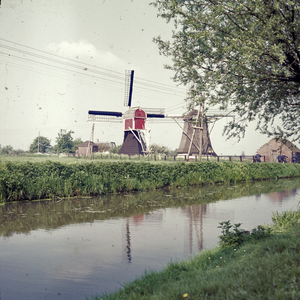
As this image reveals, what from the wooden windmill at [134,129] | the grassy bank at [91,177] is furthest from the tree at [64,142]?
the grassy bank at [91,177]

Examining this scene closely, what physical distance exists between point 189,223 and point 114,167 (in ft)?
27.7

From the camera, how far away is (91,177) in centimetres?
1622

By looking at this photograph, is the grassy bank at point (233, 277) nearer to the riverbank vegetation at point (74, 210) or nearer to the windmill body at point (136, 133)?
the riverbank vegetation at point (74, 210)

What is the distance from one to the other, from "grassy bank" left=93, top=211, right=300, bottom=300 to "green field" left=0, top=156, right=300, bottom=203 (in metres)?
10.3

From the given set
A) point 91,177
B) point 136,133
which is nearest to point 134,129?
point 136,133

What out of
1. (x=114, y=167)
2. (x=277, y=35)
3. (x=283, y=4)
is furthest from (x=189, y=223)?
(x=114, y=167)

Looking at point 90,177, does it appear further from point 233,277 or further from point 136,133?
point 136,133

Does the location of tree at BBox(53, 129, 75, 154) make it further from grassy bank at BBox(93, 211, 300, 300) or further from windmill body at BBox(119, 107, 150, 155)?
grassy bank at BBox(93, 211, 300, 300)

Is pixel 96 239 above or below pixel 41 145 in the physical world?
below

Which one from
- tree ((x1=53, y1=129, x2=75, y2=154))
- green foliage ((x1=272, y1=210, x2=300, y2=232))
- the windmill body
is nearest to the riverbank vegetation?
green foliage ((x1=272, y1=210, x2=300, y2=232))

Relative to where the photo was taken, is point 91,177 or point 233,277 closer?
point 233,277

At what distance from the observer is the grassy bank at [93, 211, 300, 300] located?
352cm

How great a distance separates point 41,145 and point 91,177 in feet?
230

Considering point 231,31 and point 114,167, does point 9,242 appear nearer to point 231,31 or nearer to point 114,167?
point 231,31
